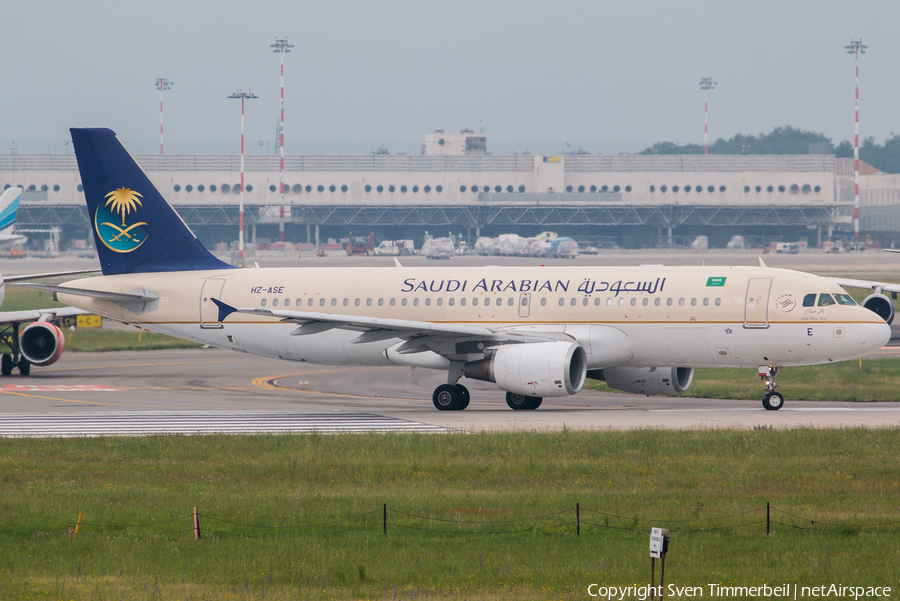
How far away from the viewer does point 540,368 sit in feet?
106

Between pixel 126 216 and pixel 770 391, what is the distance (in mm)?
23323

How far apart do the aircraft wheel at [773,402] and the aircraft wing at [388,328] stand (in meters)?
6.91

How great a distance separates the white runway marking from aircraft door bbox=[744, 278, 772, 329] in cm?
1047

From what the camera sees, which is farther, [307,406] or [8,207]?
[8,207]

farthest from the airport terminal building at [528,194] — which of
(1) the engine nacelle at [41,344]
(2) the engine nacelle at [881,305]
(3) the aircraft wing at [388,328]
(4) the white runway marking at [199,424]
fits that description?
(3) the aircraft wing at [388,328]

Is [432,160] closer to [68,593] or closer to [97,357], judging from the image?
[97,357]

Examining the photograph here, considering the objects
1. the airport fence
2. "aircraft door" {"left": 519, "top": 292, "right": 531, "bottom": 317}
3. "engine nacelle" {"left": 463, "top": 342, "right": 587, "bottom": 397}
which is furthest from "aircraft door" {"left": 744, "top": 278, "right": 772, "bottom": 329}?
the airport fence

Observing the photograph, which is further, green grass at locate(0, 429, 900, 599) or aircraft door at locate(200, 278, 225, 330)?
aircraft door at locate(200, 278, 225, 330)

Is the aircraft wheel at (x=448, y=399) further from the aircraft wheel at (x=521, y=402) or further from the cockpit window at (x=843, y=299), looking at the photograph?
the cockpit window at (x=843, y=299)

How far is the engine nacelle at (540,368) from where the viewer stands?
1271 inches

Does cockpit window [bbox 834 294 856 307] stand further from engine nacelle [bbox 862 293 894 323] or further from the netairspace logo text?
the netairspace logo text

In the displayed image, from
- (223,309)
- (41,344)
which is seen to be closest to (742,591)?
(223,309)

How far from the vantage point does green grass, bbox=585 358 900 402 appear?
3856 cm

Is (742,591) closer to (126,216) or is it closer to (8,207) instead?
(126,216)
